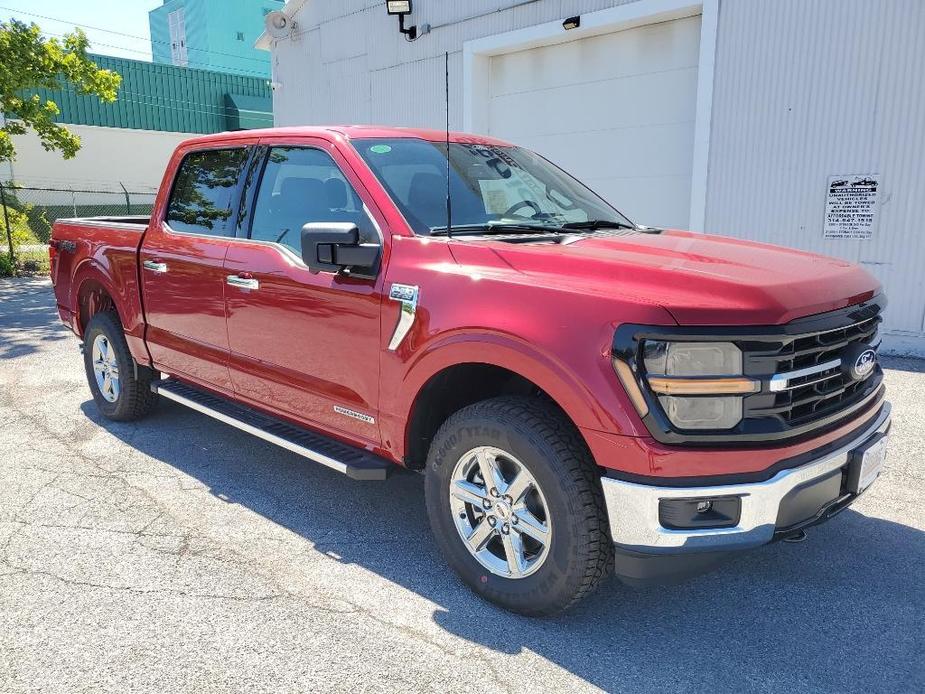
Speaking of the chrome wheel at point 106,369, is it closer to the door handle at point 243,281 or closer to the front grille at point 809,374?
the door handle at point 243,281

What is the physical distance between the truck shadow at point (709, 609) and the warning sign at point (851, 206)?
4668 mm

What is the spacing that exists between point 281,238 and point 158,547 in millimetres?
1595

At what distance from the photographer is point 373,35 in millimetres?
11836

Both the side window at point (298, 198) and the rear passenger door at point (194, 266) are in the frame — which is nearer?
the side window at point (298, 198)

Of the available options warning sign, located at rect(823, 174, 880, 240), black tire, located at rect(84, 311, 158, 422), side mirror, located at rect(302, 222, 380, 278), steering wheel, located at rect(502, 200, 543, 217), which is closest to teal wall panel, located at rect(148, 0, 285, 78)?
warning sign, located at rect(823, 174, 880, 240)

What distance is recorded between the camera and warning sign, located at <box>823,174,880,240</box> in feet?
24.0

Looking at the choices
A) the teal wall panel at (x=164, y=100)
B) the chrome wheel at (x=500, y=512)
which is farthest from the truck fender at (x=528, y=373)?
the teal wall panel at (x=164, y=100)

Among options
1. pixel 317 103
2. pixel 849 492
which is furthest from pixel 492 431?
pixel 317 103

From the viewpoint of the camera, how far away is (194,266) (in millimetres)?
4180

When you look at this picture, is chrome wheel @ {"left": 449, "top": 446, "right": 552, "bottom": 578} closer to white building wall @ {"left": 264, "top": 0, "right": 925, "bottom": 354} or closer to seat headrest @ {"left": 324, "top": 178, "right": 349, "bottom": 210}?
seat headrest @ {"left": 324, "top": 178, "right": 349, "bottom": 210}

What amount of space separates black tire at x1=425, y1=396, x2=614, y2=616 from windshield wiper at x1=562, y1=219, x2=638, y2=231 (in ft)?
3.87

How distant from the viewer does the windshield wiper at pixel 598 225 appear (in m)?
3.64

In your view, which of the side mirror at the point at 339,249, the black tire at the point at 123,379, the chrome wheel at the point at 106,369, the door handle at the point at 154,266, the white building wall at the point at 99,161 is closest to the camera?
the side mirror at the point at 339,249

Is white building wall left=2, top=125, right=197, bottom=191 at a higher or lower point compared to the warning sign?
higher
